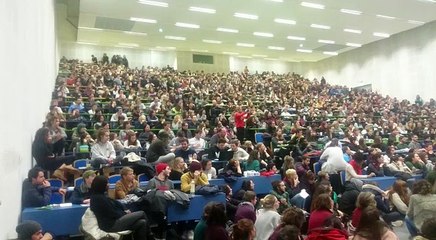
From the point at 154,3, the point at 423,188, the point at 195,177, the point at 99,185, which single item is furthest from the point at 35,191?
the point at 154,3

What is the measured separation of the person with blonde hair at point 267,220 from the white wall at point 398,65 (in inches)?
719

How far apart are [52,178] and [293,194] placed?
3.86 metres

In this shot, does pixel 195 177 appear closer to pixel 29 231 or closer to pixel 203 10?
pixel 29 231

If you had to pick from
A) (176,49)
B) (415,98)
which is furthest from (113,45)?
(415,98)

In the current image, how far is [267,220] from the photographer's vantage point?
428cm

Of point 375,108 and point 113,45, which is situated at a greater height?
point 113,45

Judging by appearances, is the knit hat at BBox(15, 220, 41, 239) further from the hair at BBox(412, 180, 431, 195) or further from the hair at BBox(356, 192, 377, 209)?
the hair at BBox(412, 180, 431, 195)

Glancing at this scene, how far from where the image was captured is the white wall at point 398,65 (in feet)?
63.9

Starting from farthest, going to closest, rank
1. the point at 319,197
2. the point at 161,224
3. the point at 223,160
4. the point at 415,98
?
the point at 415,98 → the point at 223,160 → the point at 161,224 → the point at 319,197

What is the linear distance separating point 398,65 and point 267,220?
19.9 m

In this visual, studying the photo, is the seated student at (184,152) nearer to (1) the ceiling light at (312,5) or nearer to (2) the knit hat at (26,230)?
(2) the knit hat at (26,230)

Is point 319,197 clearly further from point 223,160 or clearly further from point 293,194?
point 223,160

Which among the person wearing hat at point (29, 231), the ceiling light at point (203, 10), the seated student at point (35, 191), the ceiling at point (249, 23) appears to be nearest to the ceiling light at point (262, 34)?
the ceiling at point (249, 23)

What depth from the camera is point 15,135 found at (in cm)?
466
